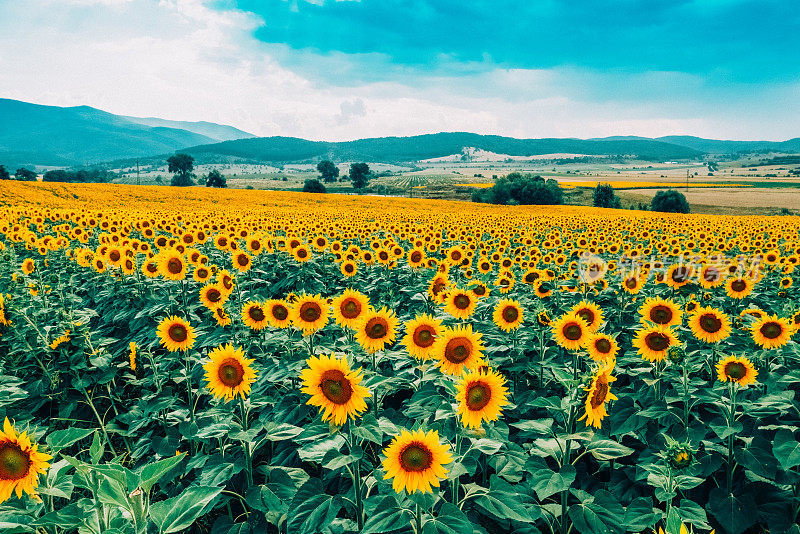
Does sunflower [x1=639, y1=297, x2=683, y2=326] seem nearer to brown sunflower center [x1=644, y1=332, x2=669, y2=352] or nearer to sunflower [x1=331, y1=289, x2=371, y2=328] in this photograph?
brown sunflower center [x1=644, y1=332, x2=669, y2=352]

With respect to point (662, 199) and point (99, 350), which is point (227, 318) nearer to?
point (99, 350)

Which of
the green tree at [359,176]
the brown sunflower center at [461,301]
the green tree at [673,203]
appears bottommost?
the green tree at [673,203]

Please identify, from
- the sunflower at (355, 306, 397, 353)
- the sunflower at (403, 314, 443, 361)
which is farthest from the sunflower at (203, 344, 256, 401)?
the sunflower at (403, 314, 443, 361)

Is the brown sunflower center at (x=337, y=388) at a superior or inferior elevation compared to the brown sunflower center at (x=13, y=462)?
superior

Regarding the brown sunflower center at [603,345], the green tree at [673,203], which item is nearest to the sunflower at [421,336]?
the brown sunflower center at [603,345]

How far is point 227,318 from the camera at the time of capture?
198 inches

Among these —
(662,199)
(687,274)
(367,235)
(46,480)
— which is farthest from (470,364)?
(662,199)

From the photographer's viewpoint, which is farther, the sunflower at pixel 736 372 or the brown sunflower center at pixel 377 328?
the brown sunflower center at pixel 377 328

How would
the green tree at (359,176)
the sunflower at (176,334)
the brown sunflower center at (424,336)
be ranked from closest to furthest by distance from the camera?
1. the brown sunflower center at (424,336)
2. the sunflower at (176,334)
3. the green tree at (359,176)

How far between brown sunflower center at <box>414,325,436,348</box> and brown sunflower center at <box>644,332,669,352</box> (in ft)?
7.00

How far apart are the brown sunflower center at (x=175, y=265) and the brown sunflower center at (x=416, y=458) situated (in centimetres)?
531

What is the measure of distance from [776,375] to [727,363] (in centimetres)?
108

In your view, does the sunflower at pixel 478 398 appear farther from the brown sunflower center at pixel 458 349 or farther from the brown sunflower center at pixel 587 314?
the brown sunflower center at pixel 587 314

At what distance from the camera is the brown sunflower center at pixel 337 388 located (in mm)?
2670
